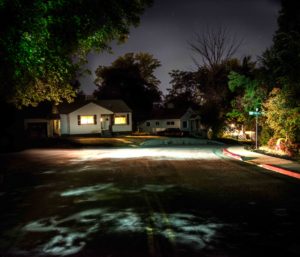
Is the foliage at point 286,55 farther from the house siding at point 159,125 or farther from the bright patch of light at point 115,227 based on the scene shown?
the house siding at point 159,125

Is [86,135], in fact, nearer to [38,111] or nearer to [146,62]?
[38,111]

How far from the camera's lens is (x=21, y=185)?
13000 millimetres

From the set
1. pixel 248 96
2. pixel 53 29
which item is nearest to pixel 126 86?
pixel 248 96

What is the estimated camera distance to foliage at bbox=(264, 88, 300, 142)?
2041 cm

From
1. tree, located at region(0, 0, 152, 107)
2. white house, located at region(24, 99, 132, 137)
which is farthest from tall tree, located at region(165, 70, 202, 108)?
tree, located at region(0, 0, 152, 107)

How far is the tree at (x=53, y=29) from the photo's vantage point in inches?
409

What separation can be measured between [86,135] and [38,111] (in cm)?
820

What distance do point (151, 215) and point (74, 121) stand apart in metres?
41.5

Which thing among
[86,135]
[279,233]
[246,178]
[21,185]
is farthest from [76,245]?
[86,135]

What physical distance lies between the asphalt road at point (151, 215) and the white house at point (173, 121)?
1840 inches

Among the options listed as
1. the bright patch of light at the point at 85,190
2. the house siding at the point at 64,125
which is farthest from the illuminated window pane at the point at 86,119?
the bright patch of light at the point at 85,190

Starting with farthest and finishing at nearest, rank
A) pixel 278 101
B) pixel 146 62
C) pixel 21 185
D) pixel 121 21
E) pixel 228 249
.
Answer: pixel 146 62 → pixel 278 101 → pixel 121 21 → pixel 21 185 → pixel 228 249

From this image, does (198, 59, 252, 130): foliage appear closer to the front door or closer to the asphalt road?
the front door

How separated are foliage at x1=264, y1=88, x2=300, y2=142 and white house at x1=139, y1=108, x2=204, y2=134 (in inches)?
1515
